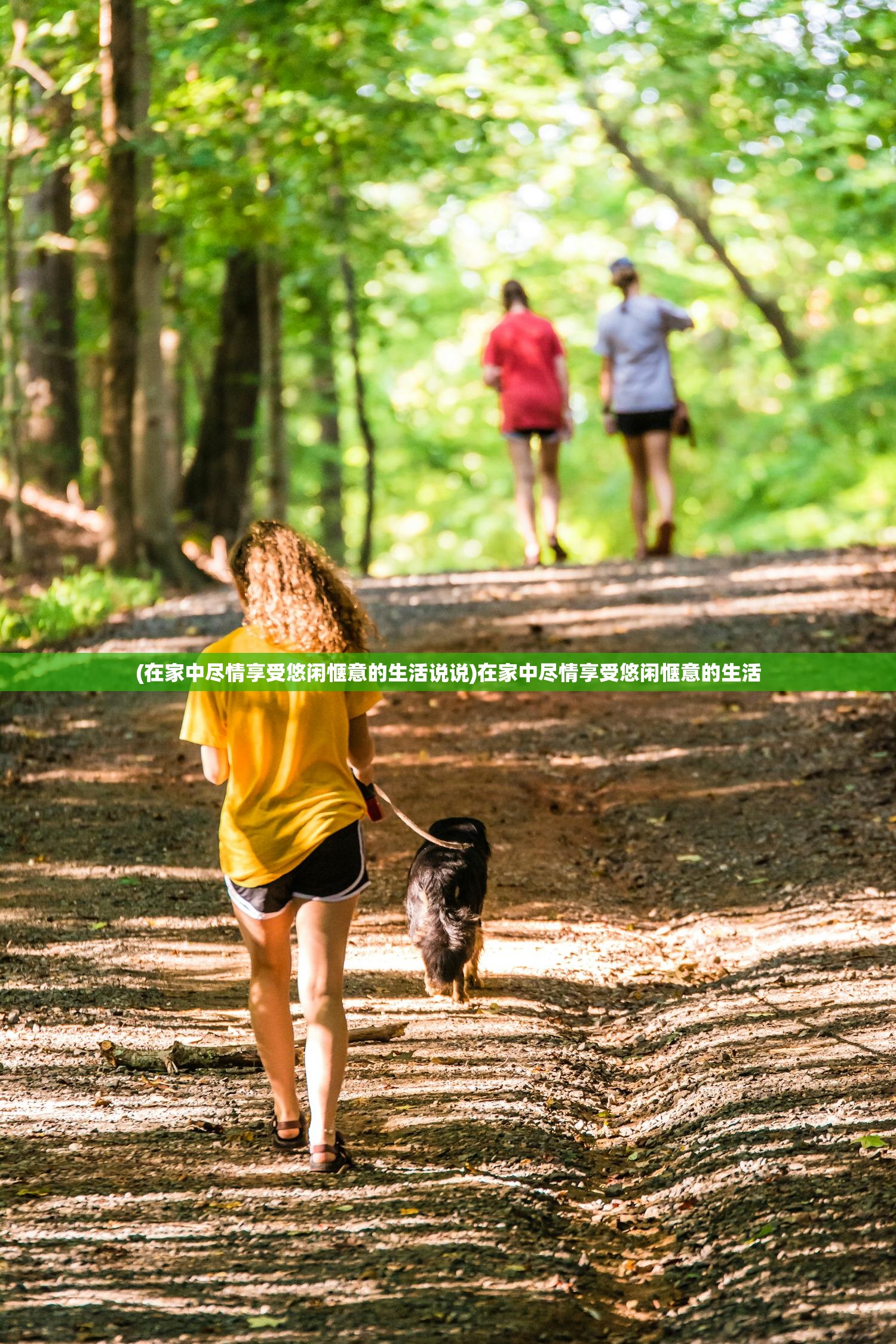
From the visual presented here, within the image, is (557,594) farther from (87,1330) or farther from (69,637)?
(87,1330)

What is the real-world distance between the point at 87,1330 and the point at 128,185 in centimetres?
1165

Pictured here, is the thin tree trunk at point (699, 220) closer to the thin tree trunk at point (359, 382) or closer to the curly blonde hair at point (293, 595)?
the thin tree trunk at point (359, 382)

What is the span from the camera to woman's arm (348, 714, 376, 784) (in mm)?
4391

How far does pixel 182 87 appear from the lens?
47.9 feet

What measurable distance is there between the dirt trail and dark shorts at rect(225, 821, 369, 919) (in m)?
0.80

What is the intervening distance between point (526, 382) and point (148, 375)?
12.3 feet

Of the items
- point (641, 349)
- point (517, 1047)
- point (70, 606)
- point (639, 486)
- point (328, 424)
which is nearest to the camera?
point (517, 1047)

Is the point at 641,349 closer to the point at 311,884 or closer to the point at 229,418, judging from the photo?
the point at 229,418

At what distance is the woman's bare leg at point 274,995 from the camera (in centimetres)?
423

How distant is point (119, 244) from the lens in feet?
43.3

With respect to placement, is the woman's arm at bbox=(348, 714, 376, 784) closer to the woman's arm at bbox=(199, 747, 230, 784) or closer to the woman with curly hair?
the woman with curly hair

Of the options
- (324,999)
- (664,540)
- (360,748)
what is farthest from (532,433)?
(324,999)

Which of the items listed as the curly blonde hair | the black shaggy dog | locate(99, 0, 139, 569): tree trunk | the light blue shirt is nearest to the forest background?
locate(99, 0, 139, 569): tree trunk

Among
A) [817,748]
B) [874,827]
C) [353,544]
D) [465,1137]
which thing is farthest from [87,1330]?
[353,544]
